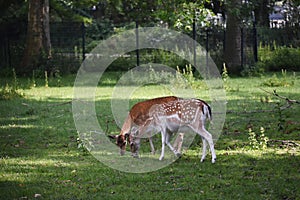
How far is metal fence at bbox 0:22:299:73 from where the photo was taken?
25125 millimetres

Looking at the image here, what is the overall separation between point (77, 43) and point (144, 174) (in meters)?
18.8

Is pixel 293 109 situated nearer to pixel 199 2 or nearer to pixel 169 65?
pixel 199 2

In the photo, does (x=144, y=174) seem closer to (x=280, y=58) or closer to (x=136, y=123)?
(x=136, y=123)

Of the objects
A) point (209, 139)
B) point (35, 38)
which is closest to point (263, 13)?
point (35, 38)

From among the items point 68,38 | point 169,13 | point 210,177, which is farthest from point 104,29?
point 210,177

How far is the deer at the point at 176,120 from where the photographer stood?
28.9ft

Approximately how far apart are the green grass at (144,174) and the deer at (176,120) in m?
0.42

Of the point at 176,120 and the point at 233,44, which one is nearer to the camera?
the point at 176,120

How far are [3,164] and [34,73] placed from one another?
15152 millimetres

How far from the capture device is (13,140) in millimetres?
10969

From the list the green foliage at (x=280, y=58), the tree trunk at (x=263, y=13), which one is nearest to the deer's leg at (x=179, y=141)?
the green foliage at (x=280, y=58)

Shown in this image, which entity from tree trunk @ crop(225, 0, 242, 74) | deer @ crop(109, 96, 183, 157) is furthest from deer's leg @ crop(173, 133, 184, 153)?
tree trunk @ crop(225, 0, 242, 74)

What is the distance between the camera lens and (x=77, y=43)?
26422mm

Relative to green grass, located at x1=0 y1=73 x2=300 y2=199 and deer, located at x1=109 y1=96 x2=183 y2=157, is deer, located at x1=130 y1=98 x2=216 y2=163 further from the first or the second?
green grass, located at x1=0 y1=73 x2=300 y2=199
